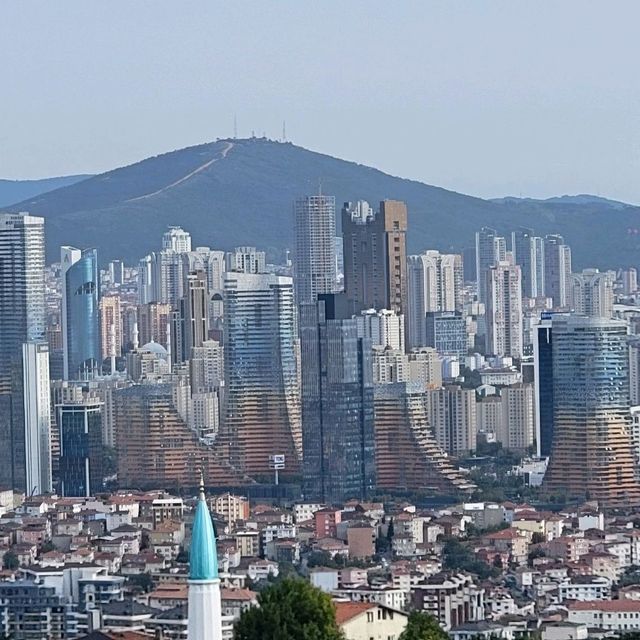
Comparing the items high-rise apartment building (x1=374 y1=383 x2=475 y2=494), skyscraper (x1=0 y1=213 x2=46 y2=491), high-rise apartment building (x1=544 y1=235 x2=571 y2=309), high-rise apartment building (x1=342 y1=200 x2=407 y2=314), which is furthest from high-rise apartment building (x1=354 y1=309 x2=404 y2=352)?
high-rise apartment building (x1=544 y1=235 x2=571 y2=309)

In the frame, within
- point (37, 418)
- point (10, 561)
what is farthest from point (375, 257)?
point (10, 561)

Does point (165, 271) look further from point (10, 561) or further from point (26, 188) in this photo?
point (10, 561)

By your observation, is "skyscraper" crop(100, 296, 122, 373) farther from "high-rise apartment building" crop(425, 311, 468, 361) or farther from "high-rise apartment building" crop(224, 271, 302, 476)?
"high-rise apartment building" crop(224, 271, 302, 476)

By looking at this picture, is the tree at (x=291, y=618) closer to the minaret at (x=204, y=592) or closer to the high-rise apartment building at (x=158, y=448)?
the minaret at (x=204, y=592)

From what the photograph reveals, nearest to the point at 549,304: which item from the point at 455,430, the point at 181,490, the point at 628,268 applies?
the point at 628,268

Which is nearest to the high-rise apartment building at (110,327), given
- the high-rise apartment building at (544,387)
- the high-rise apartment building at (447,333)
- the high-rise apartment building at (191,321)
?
the high-rise apartment building at (191,321)
